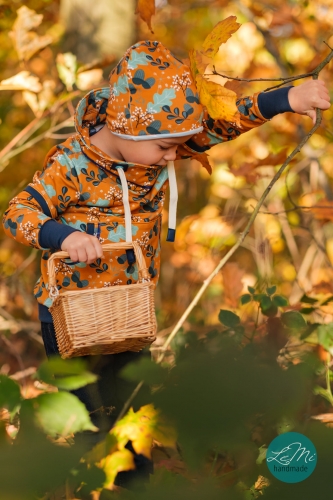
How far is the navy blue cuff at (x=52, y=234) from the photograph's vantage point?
5.47 feet

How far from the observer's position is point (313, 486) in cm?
108

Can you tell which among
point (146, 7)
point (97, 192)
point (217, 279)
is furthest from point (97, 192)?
point (217, 279)

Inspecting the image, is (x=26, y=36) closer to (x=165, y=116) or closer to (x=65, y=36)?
(x=65, y=36)

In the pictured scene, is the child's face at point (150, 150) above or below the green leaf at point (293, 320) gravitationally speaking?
above

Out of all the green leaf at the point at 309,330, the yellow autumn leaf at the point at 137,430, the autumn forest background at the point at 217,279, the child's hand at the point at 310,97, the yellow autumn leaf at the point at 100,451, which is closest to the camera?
the autumn forest background at the point at 217,279

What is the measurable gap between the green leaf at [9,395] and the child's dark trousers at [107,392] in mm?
1013

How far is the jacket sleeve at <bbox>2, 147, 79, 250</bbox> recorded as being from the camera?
1.73 meters

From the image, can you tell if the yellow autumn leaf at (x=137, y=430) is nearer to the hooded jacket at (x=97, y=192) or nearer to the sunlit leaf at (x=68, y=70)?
the hooded jacket at (x=97, y=192)

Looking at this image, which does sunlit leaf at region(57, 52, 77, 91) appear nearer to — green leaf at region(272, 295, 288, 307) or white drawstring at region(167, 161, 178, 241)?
white drawstring at region(167, 161, 178, 241)

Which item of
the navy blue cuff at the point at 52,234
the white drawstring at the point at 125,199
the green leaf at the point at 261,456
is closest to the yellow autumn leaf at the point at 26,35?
the white drawstring at the point at 125,199

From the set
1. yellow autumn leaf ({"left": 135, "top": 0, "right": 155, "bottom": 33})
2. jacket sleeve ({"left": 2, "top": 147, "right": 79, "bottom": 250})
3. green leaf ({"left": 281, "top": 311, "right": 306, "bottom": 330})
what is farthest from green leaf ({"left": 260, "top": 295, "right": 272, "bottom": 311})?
yellow autumn leaf ({"left": 135, "top": 0, "right": 155, "bottom": 33})

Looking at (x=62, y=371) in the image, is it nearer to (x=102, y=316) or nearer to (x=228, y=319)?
(x=102, y=316)

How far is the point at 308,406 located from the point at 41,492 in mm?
1102

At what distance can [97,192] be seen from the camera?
1.94m
